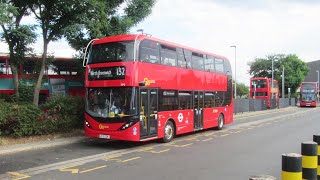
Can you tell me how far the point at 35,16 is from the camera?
53.6 feet

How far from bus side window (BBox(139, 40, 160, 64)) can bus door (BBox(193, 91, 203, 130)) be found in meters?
3.85

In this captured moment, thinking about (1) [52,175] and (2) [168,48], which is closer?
(1) [52,175]

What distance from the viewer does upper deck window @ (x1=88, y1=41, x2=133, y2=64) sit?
44.9 feet

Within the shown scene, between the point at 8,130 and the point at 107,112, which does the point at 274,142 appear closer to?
the point at 107,112

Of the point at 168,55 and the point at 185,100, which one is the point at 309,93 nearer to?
the point at 185,100

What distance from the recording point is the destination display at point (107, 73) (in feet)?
44.6

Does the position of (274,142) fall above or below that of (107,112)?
below

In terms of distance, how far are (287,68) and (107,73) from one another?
219 ft

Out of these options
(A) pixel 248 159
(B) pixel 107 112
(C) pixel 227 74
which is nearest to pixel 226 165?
(A) pixel 248 159

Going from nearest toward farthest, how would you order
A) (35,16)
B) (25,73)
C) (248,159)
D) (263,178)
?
(263,178) → (248,159) → (35,16) → (25,73)

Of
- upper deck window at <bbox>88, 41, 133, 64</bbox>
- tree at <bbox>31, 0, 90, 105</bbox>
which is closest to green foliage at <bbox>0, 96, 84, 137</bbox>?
tree at <bbox>31, 0, 90, 105</bbox>

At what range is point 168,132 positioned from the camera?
50.6 ft

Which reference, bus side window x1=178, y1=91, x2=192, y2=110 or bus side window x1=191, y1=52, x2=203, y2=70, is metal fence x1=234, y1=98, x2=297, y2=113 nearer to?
bus side window x1=191, y1=52, x2=203, y2=70

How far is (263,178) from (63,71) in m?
19.6
